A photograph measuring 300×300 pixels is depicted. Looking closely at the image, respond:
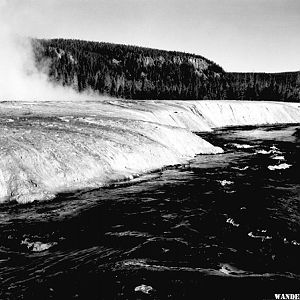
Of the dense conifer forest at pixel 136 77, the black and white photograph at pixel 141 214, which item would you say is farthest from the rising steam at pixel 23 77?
the black and white photograph at pixel 141 214

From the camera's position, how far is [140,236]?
1295 cm

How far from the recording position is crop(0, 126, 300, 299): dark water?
956 cm

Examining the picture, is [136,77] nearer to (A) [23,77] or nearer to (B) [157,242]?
(A) [23,77]

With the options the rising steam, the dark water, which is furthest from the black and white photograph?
the rising steam

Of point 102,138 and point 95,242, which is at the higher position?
point 102,138

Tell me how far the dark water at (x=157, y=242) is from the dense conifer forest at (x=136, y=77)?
107046mm

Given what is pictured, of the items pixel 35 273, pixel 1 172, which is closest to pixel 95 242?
pixel 35 273

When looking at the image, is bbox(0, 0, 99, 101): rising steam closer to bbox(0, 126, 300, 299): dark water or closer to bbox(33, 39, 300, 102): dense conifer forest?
bbox(33, 39, 300, 102): dense conifer forest

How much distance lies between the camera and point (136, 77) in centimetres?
15962

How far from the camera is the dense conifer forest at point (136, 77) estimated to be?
425ft

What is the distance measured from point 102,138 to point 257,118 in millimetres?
60592

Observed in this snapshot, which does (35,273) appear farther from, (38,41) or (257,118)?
(38,41)

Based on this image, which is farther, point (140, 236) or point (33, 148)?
point (33, 148)

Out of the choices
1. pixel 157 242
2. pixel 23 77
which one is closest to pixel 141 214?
pixel 157 242
